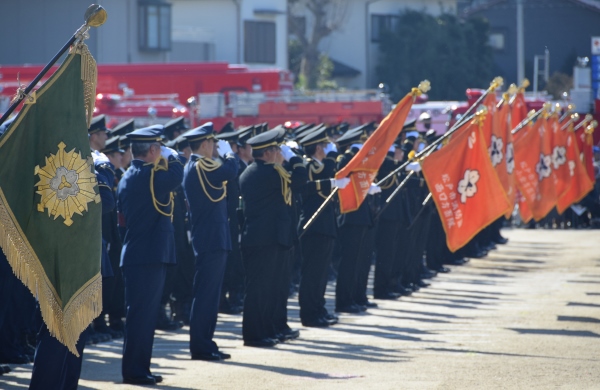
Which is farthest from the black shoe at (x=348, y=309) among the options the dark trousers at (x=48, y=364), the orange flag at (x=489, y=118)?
the dark trousers at (x=48, y=364)

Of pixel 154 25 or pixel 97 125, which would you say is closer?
pixel 97 125

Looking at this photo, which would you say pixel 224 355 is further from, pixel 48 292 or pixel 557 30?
pixel 557 30

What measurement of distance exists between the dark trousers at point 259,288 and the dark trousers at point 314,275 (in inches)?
56.2

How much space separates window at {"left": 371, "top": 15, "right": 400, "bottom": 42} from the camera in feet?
174

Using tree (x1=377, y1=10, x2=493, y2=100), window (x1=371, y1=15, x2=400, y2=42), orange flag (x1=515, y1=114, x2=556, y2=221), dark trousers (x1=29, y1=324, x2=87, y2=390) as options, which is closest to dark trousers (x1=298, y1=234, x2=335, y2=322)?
dark trousers (x1=29, y1=324, x2=87, y2=390)

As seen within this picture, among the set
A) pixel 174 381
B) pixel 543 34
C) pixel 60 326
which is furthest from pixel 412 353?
pixel 543 34

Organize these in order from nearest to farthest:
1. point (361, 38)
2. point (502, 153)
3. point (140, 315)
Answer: point (140, 315), point (502, 153), point (361, 38)

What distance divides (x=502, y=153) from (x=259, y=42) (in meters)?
30.7

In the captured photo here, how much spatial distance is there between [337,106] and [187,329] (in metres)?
12.4

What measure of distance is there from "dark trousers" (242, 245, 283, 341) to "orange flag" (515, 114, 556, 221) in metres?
7.55

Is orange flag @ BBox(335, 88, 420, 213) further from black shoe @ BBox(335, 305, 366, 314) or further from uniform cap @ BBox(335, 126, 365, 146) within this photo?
black shoe @ BBox(335, 305, 366, 314)

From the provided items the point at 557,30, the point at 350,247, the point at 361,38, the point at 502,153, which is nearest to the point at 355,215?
the point at 350,247

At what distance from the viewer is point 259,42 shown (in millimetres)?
44469

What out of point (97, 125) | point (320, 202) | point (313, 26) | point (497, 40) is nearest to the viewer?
point (97, 125)
